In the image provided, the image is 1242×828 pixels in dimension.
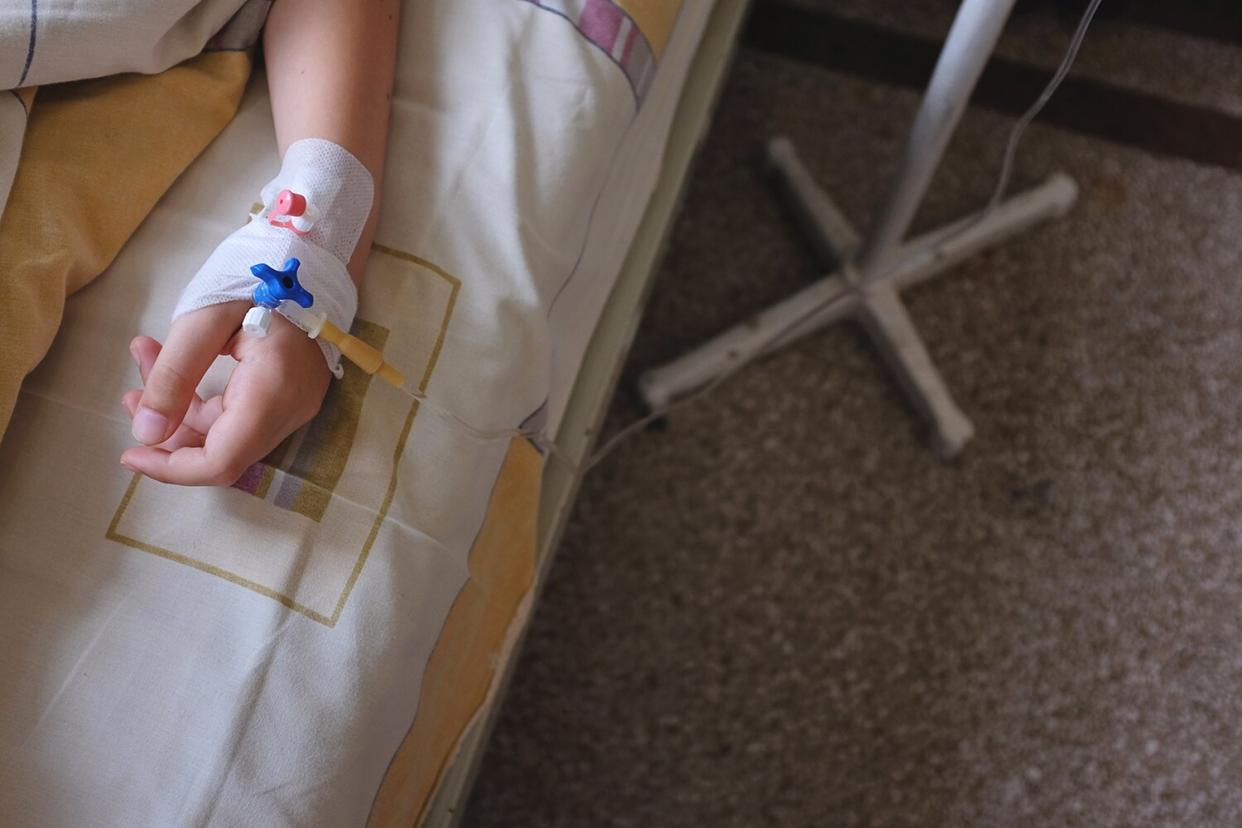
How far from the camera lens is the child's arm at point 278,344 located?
47cm

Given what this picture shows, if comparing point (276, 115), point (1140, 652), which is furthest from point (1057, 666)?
point (276, 115)

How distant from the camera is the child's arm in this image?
18.3 inches

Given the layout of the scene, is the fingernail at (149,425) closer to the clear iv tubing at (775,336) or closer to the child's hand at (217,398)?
the child's hand at (217,398)

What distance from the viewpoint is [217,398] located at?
0.50 m

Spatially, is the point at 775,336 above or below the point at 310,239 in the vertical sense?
below

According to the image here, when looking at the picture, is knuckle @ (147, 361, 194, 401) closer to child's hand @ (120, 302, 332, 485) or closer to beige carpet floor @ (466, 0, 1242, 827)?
child's hand @ (120, 302, 332, 485)

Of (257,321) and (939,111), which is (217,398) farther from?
(939,111)

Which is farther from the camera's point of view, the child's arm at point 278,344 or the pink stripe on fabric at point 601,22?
the pink stripe on fabric at point 601,22

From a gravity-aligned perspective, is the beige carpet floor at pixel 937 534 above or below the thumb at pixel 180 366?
below

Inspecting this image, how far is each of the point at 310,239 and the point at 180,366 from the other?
96 mm

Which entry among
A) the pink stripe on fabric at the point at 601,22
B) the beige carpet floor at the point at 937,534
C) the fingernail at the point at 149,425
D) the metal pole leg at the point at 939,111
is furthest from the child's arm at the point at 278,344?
the beige carpet floor at the point at 937,534

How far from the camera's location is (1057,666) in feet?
3.12

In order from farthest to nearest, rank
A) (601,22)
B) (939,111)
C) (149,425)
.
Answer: (939,111) → (601,22) → (149,425)

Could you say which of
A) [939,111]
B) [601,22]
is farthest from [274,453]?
[939,111]
